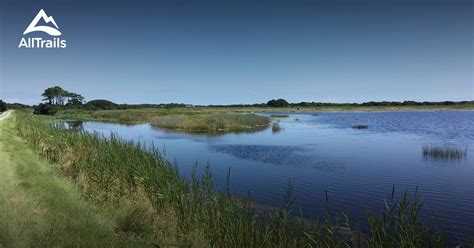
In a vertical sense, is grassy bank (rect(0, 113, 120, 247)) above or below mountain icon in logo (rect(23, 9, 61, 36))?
below

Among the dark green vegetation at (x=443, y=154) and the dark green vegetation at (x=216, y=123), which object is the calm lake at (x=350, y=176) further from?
the dark green vegetation at (x=216, y=123)

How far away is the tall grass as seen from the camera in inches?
240

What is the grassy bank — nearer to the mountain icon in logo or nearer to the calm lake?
the calm lake

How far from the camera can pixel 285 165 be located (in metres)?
18.7

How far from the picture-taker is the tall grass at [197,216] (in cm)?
609

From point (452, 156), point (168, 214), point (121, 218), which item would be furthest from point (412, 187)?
point (121, 218)

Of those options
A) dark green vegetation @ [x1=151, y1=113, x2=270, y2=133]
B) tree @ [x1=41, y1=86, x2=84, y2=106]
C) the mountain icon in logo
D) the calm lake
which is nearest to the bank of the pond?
the calm lake

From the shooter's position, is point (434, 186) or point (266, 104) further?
point (266, 104)

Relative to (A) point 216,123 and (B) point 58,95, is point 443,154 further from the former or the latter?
(B) point 58,95

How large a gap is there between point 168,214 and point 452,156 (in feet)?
57.8

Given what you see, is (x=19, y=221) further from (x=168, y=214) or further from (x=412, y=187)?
(x=412, y=187)

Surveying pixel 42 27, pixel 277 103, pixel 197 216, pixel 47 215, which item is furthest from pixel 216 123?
pixel 277 103

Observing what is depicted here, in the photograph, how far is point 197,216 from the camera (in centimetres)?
739

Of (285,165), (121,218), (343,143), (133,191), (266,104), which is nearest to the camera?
(121,218)
